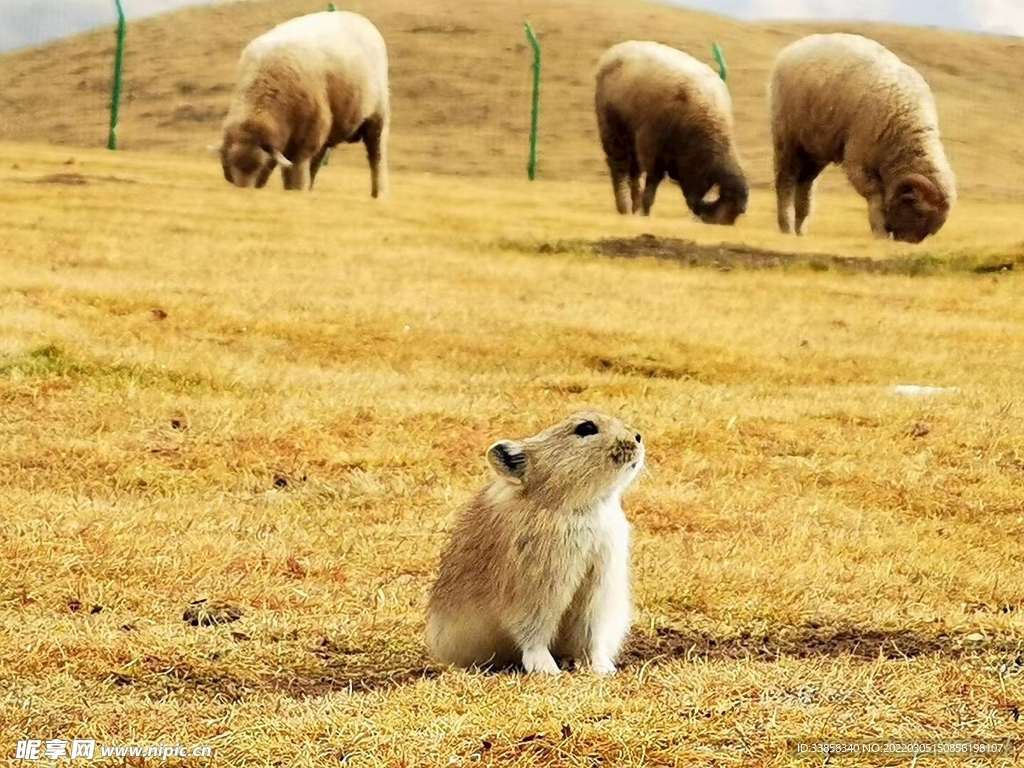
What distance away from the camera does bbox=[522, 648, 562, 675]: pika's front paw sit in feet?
17.1

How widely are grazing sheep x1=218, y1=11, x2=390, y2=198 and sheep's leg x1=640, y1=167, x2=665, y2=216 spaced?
203 inches

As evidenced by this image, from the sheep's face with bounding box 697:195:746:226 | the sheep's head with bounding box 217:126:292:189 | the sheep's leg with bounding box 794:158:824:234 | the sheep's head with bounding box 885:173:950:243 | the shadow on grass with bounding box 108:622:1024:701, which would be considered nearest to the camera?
the shadow on grass with bounding box 108:622:1024:701

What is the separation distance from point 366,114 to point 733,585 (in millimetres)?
21476

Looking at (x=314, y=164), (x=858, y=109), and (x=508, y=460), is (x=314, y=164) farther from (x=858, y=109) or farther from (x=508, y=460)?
(x=508, y=460)

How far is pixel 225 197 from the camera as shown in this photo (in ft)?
80.5

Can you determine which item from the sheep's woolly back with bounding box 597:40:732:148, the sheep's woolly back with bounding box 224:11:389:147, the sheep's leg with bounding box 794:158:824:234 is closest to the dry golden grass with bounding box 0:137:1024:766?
the sheep's woolly back with bounding box 224:11:389:147

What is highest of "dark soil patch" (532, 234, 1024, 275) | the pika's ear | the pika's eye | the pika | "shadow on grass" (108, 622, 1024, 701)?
the pika's eye

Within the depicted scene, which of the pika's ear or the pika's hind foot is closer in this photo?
the pika's ear

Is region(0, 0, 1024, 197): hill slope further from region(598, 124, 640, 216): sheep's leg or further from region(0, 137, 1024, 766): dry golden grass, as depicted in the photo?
region(0, 137, 1024, 766): dry golden grass

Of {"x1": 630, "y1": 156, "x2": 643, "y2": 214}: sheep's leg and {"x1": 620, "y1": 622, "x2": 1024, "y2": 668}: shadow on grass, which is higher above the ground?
{"x1": 620, "y1": 622, "x2": 1024, "y2": 668}: shadow on grass

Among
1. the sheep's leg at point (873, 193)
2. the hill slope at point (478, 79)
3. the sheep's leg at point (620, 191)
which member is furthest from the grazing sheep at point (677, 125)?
the hill slope at point (478, 79)

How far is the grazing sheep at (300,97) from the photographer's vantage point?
25.3m

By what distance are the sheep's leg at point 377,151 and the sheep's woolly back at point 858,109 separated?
23.8 feet

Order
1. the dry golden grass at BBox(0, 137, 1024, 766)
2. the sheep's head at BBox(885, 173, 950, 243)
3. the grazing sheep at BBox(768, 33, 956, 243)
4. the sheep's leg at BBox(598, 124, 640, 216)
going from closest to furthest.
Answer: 1. the dry golden grass at BBox(0, 137, 1024, 766)
2. the sheep's head at BBox(885, 173, 950, 243)
3. the grazing sheep at BBox(768, 33, 956, 243)
4. the sheep's leg at BBox(598, 124, 640, 216)
